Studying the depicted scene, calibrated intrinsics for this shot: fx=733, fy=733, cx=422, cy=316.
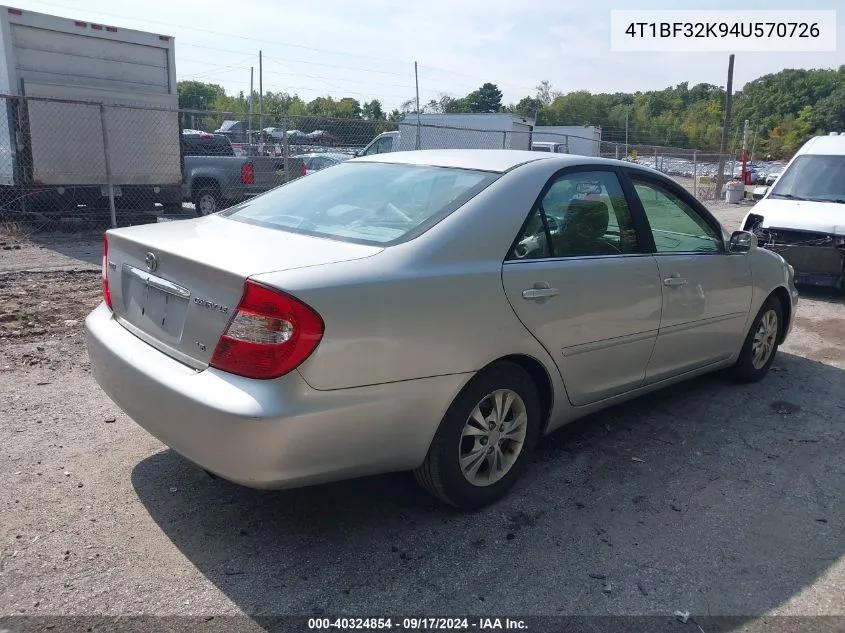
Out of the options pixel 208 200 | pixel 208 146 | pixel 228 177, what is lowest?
pixel 208 200

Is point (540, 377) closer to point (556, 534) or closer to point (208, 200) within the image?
point (556, 534)

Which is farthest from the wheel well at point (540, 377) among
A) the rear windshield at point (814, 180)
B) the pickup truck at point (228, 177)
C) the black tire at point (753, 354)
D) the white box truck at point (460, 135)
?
the white box truck at point (460, 135)

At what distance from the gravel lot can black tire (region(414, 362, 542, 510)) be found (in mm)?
114

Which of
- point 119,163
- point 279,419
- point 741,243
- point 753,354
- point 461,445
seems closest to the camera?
point 279,419

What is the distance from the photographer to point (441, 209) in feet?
10.8

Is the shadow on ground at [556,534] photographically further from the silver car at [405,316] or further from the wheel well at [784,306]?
the wheel well at [784,306]

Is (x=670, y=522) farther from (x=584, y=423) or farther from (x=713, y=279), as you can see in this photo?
(x=713, y=279)

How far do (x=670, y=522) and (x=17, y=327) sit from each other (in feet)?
16.6

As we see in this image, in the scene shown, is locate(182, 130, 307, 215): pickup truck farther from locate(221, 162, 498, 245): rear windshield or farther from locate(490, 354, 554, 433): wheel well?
locate(490, 354, 554, 433): wheel well

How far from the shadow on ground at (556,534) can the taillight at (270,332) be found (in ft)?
2.78

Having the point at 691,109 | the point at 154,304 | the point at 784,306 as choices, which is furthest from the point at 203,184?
the point at 691,109

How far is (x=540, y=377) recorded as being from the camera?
353 cm

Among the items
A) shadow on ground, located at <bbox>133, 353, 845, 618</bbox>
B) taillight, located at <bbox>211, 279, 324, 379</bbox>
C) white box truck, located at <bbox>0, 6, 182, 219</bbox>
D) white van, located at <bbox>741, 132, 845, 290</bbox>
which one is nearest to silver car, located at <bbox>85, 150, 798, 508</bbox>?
taillight, located at <bbox>211, 279, 324, 379</bbox>

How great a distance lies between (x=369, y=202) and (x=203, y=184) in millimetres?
10942
